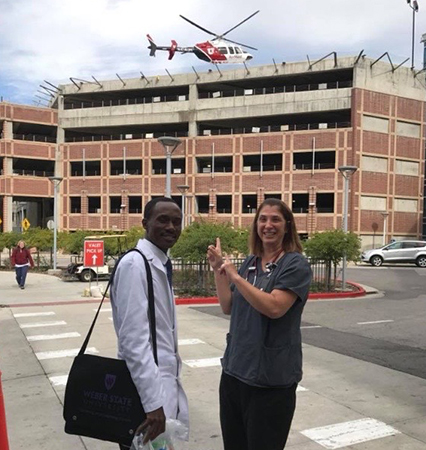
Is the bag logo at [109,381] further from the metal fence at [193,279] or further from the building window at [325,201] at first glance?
the building window at [325,201]

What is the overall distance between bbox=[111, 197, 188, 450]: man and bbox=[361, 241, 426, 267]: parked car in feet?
98.7

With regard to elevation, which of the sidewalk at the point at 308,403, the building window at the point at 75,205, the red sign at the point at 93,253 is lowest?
the sidewalk at the point at 308,403

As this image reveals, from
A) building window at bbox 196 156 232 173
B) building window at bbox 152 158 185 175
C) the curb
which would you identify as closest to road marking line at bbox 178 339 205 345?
the curb

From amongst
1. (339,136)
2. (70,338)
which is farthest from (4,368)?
(339,136)

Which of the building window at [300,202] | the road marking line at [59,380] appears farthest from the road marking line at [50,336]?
the building window at [300,202]

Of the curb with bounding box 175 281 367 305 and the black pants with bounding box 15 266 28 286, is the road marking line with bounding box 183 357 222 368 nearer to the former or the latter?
the curb with bounding box 175 281 367 305

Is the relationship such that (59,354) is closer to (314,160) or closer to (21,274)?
(21,274)

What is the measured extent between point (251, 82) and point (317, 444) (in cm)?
4729

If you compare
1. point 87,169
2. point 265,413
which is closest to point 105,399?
point 265,413

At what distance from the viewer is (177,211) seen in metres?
2.66

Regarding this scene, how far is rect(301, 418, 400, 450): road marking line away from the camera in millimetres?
4234

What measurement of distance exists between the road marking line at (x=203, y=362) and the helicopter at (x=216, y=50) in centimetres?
4612

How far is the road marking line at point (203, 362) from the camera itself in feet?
22.6

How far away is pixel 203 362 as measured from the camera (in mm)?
7062
